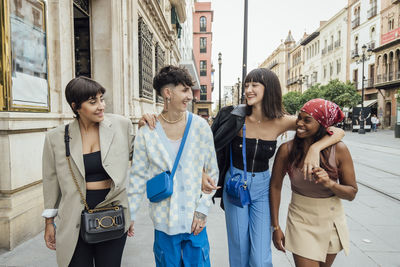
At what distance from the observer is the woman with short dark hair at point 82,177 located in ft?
6.20

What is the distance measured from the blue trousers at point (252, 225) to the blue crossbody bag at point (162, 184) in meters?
0.75

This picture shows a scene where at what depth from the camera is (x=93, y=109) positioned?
1.96m

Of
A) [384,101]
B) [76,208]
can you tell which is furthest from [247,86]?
[384,101]

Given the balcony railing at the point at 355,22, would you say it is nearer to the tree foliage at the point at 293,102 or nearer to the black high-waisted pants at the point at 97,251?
the tree foliage at the point at 293,102

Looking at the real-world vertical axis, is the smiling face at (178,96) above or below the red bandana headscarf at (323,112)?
above

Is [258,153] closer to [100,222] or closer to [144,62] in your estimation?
[100,222]

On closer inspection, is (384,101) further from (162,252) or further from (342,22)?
(162,252)

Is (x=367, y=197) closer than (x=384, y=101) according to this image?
Yes

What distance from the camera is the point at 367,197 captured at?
6.04 meters

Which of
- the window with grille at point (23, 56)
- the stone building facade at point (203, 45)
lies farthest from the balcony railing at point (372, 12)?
the window with grille at point (23, 56)

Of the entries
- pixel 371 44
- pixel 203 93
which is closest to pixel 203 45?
pixel 203 93

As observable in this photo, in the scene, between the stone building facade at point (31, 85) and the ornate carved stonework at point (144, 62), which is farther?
the ornate carved stonework at point (144, 62)

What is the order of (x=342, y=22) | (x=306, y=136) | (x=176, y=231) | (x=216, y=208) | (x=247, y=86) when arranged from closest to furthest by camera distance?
1. (x=176, y=231)
2. (x=306, y=136)
3. (x=247, y=86)
4. (x=216, y=208)
5. (x=342, y=22)

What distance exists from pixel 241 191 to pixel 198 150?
0.56m
